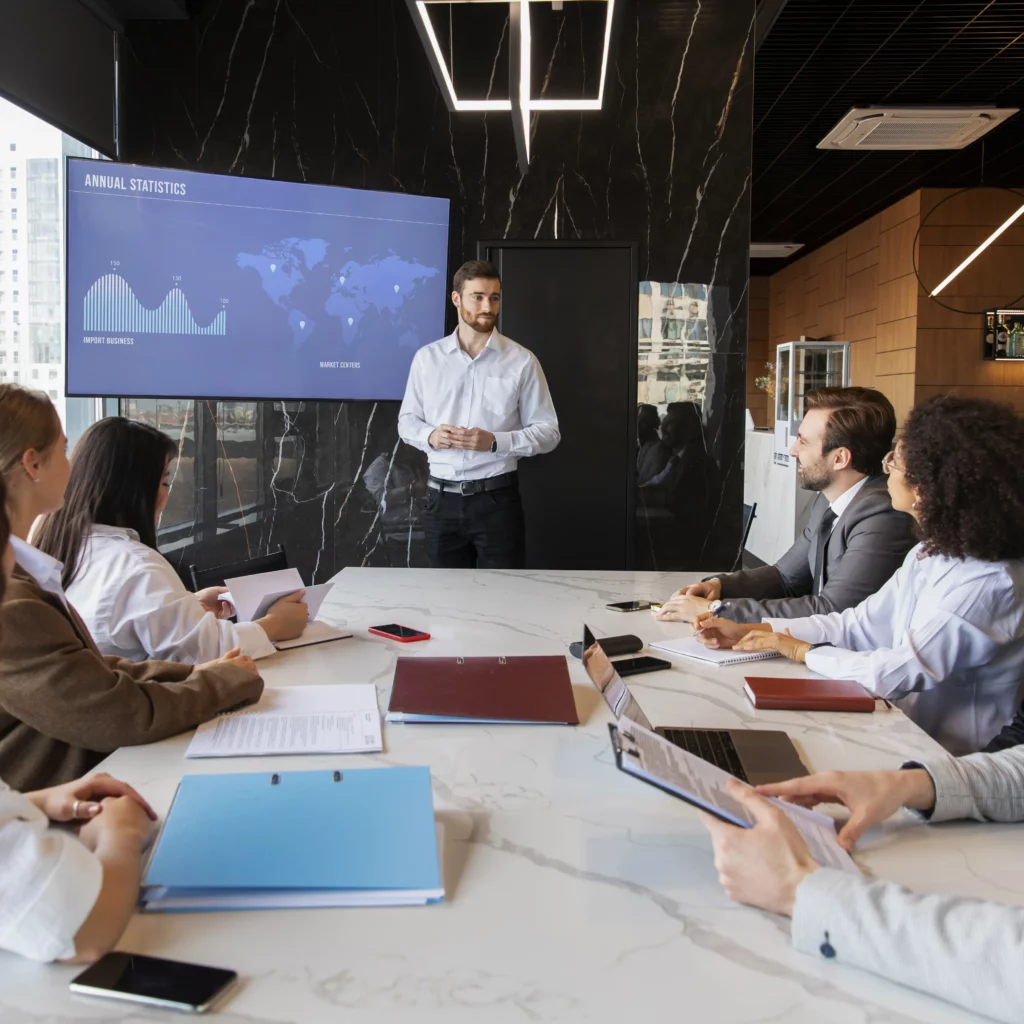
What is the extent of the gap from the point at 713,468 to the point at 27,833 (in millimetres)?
4213

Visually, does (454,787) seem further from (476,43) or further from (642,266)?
(476,43)

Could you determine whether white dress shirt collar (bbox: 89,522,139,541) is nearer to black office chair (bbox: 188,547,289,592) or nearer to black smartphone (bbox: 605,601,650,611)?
black office chair (bbox: 188,547,289,592)

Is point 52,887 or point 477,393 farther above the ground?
point 477,393

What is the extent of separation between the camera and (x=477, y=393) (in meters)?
4.09

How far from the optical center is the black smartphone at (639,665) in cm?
185

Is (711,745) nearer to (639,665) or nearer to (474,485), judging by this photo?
(639,665)

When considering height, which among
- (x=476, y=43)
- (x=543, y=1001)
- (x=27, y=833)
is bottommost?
(x=543, y=1001)

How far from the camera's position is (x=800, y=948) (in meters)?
0.89

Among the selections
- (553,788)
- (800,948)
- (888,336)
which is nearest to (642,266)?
(553,788)

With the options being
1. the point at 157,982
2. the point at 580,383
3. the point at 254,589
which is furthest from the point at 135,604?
the point at 580,383

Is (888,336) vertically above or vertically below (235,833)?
above

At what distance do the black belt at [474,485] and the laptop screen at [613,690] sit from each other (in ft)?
8.24

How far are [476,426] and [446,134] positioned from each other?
5.16 feet

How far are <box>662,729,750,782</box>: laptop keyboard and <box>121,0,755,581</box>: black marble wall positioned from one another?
346 cm
